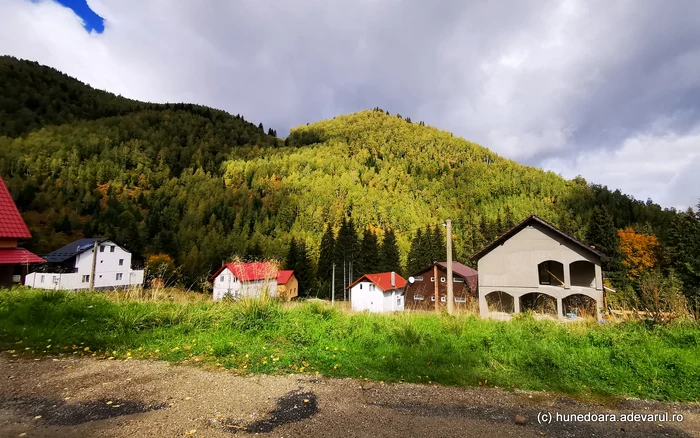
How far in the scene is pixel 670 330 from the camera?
681 centimetres

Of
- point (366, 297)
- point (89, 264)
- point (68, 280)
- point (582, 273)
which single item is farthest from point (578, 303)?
point (89, 264)

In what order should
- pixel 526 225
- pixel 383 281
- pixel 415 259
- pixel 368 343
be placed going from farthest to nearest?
pixel 415 259, pixel 383 281, pixel 526 225, pixel 368 343

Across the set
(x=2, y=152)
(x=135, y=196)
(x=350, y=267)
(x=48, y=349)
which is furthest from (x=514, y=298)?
(x=2, y=152)

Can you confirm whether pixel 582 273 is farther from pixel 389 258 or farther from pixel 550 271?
pixel 389 258

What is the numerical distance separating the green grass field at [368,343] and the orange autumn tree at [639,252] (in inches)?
2082

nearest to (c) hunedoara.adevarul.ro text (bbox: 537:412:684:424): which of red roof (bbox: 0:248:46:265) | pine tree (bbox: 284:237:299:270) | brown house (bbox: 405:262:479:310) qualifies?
red roof (bbox: 0:248:46:265)

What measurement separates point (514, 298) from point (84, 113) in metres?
206

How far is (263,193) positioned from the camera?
434 ft

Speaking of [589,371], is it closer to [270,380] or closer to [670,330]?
[670,330]

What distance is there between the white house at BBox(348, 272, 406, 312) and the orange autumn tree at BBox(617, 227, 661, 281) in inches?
1347

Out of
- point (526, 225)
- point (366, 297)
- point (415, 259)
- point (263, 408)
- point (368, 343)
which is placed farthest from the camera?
point (415, 259)

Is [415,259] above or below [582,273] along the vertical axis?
above

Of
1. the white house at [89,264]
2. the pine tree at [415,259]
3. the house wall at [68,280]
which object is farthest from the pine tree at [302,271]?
the white house at [89,264]

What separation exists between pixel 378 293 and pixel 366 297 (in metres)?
1.93
